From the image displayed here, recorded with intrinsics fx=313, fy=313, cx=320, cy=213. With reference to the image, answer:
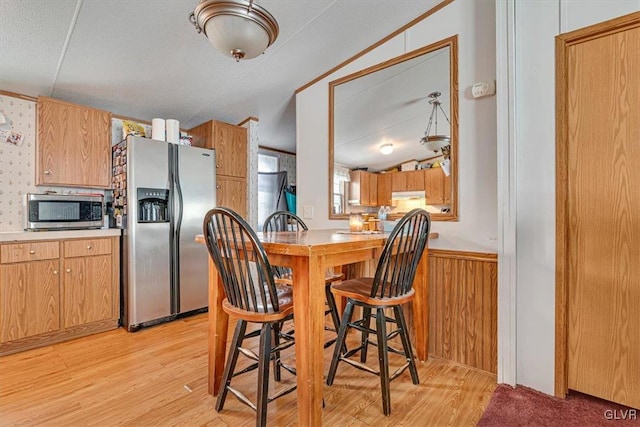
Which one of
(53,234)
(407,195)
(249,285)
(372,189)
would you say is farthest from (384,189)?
(53,234)

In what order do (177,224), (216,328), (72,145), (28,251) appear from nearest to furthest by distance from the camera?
(216,328) → (28,251) → (72,145) → (177,224)

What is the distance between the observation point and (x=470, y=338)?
210 centimetres

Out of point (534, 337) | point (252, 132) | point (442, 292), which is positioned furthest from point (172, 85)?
point (534, 337)

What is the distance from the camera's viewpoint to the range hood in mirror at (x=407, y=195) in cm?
240

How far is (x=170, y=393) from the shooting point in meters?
1.78

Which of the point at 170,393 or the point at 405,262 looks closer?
the point at 405,262

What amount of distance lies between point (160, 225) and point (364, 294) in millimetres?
2143

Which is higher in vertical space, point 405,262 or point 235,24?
point 235,24

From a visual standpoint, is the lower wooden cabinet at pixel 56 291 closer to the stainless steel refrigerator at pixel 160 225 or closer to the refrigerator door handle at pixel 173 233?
the stainless steel refrigerator at pixel 160 225

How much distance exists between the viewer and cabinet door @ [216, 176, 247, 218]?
3521 mm

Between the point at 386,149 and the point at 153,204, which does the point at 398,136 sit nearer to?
the point at 386,149

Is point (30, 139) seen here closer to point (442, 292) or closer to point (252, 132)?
point (252, 132)

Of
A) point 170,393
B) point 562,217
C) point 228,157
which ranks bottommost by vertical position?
point 170,393

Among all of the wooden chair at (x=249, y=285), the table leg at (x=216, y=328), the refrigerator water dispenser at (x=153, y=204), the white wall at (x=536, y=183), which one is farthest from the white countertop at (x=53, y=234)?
the white wall at (x=536, y=183)
